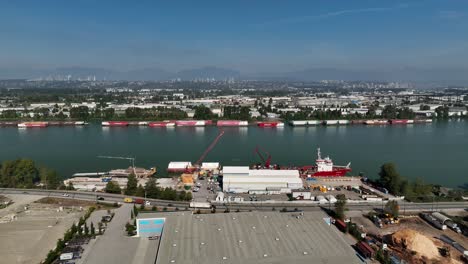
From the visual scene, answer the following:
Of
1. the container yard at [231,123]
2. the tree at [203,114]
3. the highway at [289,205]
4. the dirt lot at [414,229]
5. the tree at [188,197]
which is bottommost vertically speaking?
the dirt lot at [414,229]

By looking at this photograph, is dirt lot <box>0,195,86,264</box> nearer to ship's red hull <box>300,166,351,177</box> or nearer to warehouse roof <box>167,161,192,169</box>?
warehouse roof <box>167,161,192,169</box>

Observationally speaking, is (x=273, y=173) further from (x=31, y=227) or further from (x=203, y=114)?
(x=203, y=114)

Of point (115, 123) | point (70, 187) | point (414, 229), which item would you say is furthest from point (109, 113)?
point (414, 229)

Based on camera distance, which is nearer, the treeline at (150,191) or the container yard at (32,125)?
the treeline at (150,191)

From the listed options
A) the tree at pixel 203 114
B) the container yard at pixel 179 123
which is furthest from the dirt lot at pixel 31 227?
the tree at pixel 203 114

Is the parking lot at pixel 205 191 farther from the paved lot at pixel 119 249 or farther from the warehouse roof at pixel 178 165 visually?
the paved lot at pixel 119 249

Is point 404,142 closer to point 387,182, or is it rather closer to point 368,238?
point 387,182
